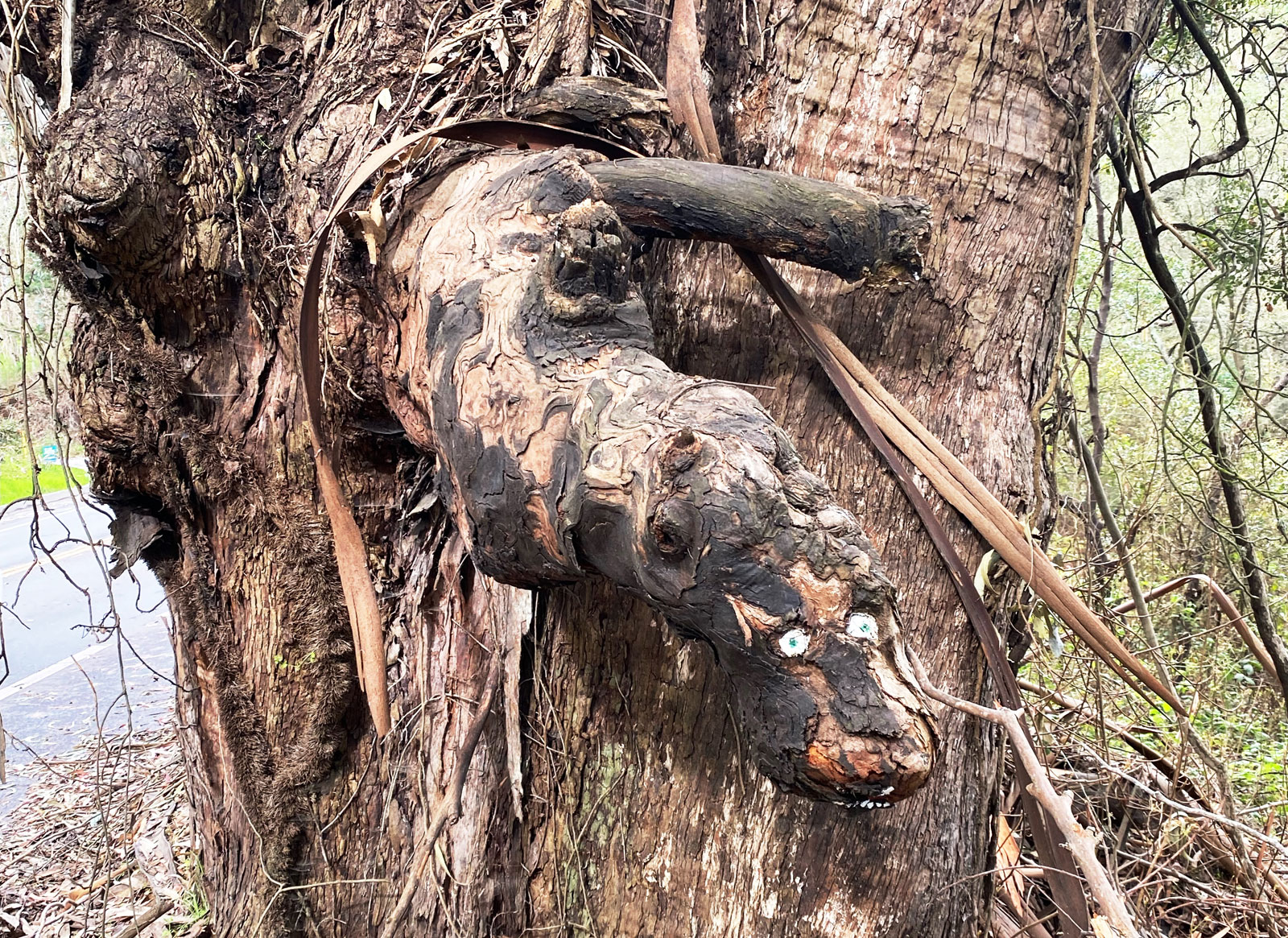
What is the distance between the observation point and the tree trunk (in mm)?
931

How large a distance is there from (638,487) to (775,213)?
1.76ft

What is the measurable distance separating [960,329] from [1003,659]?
1.74 ft

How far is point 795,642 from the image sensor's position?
85cm

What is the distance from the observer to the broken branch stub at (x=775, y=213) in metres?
1.19

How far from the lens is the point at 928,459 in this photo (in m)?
1.27

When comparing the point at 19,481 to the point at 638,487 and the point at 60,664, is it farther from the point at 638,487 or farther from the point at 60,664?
the point at 638,487

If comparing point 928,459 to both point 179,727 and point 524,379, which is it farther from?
point 179,727

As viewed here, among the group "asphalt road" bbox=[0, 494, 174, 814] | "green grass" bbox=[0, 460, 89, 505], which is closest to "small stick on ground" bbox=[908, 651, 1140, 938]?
"asphalt road" bbox=[0, 494, 174, 814]

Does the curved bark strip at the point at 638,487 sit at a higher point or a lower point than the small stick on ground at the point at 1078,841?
higher

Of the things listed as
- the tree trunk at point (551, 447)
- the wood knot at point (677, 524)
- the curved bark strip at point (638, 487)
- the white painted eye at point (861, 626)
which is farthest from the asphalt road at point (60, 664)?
the white painted eye at point (861, 626)

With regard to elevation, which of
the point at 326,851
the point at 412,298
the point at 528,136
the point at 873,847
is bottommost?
the point at 326,851

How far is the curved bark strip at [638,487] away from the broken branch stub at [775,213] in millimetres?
83

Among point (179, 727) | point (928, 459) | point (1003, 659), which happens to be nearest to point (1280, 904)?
point (1003, 659)

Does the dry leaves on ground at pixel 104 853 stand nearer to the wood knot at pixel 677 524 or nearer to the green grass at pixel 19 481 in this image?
the wood knot at pixel 677 524
